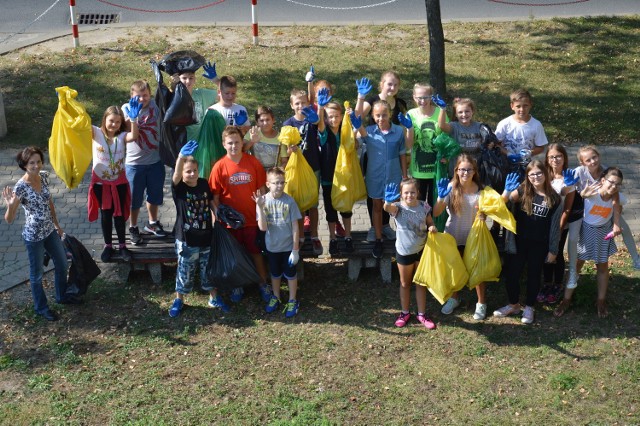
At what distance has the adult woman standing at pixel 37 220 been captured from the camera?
24.4ft

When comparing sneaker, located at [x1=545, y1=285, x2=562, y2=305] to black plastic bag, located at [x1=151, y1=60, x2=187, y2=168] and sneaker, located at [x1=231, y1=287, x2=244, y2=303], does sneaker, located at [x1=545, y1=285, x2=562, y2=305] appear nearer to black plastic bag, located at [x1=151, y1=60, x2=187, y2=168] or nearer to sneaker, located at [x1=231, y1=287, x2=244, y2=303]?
sneaker, located at [x1=231, y1=287, x2=244, y2=303]

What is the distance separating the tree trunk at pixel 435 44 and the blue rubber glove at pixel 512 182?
492 centimetres

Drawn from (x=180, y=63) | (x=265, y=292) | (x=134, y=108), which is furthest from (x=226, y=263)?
(x=180, y=63)

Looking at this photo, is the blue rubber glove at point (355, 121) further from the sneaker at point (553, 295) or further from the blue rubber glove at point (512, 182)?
the sneaker at point (553, 295)

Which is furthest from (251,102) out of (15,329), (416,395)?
(416,395)

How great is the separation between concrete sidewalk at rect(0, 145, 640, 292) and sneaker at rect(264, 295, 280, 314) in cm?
120

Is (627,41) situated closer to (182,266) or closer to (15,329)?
(182,266)

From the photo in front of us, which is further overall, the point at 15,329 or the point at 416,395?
the point at 15,329

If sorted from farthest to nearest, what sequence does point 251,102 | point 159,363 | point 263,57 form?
point 263,57 < point 251,102 < point 159,363

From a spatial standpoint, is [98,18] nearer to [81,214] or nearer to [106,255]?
[81,214]

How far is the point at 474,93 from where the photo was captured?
41.0 feet

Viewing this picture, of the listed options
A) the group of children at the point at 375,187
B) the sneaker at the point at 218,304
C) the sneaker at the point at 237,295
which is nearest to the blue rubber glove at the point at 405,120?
the group of children at the point at 375,187

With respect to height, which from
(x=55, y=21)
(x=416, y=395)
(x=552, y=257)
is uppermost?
(x=55, y=21)

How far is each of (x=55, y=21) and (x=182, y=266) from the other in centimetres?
908
